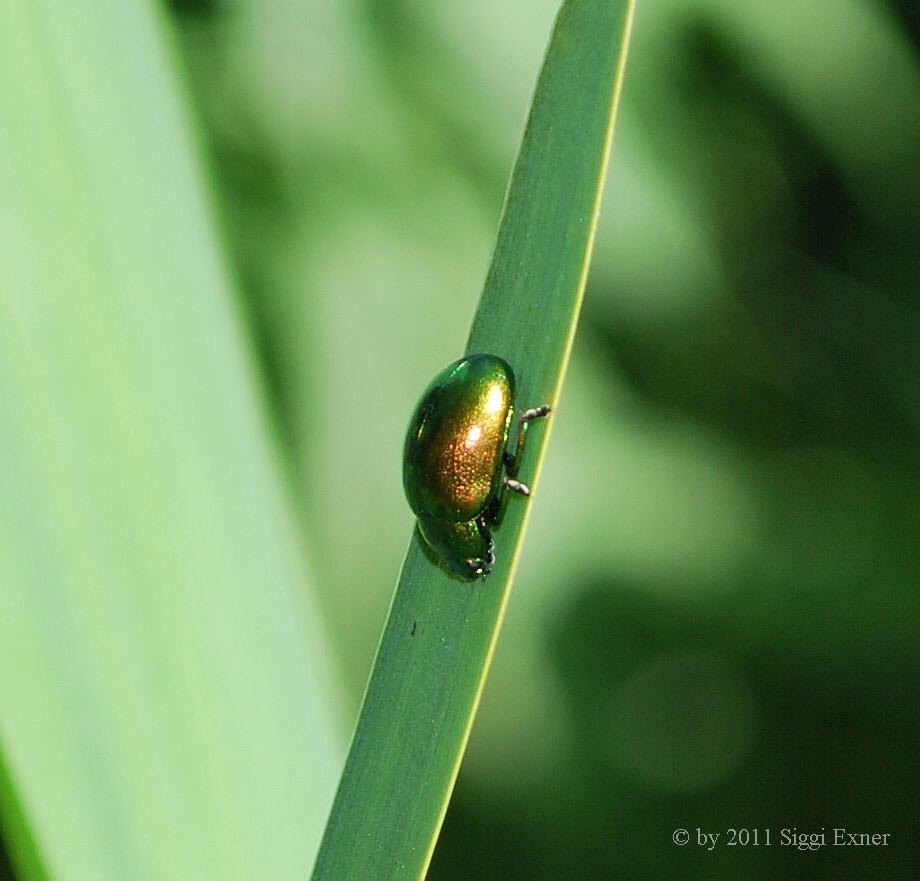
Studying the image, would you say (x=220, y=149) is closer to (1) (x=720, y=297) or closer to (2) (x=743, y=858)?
(1) (x=720, y=297)

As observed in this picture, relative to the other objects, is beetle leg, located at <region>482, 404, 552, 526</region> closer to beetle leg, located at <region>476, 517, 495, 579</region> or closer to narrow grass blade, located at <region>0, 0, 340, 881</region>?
beetle leg, located at <region>476, 517, 495, 579</region>

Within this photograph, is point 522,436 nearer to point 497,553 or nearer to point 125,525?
point 497,553

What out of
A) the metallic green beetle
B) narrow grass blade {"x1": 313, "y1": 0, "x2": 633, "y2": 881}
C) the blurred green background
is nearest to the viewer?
narrow grass blade {"x1": 313, "y1": 0, "x2": 633, "y2": 881}

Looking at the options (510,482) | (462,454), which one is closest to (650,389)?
(462,454)

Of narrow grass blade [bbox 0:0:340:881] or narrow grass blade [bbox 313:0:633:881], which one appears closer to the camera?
narrow grass blade [bbox 313:0:633:881]

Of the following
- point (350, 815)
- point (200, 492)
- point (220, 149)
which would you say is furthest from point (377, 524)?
point (350, 815)

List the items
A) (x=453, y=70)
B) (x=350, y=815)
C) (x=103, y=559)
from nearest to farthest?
(x=350, y=815)
(x=103, y=559)
(x=453, y=70)

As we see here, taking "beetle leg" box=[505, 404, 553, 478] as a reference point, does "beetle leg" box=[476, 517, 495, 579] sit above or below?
below

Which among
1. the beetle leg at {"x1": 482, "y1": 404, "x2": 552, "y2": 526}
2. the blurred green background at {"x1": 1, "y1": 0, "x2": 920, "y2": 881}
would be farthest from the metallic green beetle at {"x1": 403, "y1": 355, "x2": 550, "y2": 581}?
the blurred green background at {"x1": 1, "y1": 0, "x2": 920, "y2": 881}
